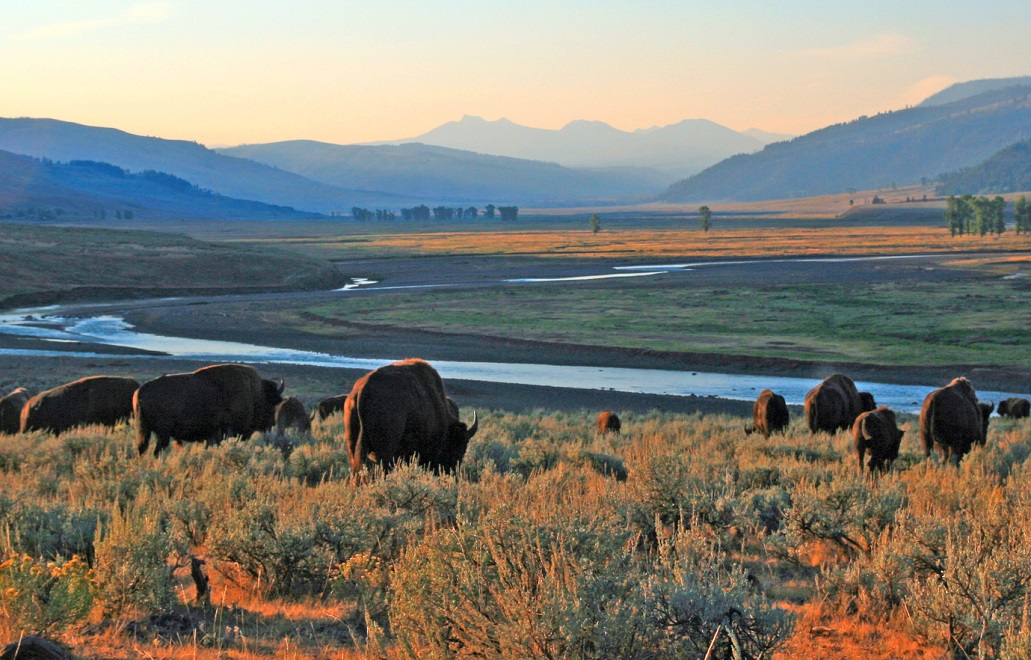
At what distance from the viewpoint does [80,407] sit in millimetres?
17250

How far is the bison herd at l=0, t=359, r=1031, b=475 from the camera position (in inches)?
463

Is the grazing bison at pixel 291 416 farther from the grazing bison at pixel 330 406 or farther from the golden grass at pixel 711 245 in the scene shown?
the golden grass at pixel 711 245

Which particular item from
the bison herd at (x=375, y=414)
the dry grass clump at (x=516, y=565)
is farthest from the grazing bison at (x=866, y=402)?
the dry grass clump at (x=516, y=565)

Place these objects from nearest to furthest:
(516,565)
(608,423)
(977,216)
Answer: (516,565)
(608,423)
(977,216)

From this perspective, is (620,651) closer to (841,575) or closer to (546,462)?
(841,575)

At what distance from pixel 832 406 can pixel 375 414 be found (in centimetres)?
1043

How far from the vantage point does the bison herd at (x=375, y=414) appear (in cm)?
1175

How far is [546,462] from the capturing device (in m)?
13.8

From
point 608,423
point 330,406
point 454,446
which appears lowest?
point 608,423

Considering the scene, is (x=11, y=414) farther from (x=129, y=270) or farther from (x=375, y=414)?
(x=129, y=270)

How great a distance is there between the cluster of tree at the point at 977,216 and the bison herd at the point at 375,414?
113 m

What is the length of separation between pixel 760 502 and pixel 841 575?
2282mm

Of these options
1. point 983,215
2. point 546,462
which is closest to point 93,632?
point 546,462

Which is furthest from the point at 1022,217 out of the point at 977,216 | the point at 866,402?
the point at 866,402
